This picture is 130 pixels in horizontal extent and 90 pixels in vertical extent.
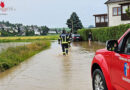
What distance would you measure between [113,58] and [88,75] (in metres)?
4.51

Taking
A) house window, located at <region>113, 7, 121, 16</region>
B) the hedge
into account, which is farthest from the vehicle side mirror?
house window, located at <region>113, 7, 121, 16</region>

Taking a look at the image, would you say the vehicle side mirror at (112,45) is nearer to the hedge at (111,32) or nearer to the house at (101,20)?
the hedge at (111,32)

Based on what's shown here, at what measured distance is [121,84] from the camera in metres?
4.52

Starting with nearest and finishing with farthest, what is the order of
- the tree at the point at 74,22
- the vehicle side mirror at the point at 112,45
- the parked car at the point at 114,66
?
the parked car at the point at 114,66 < the vehicle side mirror at the point at 112,45 < the tree at the point at 74,22

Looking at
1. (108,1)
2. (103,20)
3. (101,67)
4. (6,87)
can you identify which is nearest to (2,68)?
(6,87)

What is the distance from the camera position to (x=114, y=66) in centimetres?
475

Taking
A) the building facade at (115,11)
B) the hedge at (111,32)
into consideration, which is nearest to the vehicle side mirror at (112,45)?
the hedge at (111,32)

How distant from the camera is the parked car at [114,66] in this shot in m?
4.31

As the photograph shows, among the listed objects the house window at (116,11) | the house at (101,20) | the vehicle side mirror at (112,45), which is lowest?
the vehicle side mirror at (112,45)

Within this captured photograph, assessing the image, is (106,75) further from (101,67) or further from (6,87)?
(6,87)

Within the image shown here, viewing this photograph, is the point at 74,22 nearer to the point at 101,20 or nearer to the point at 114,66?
the point at 101,20

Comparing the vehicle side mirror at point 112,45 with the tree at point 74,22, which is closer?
the vehicle side mirror at point 112,45

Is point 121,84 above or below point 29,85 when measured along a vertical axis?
above

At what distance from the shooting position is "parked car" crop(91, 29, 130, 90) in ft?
14.1
